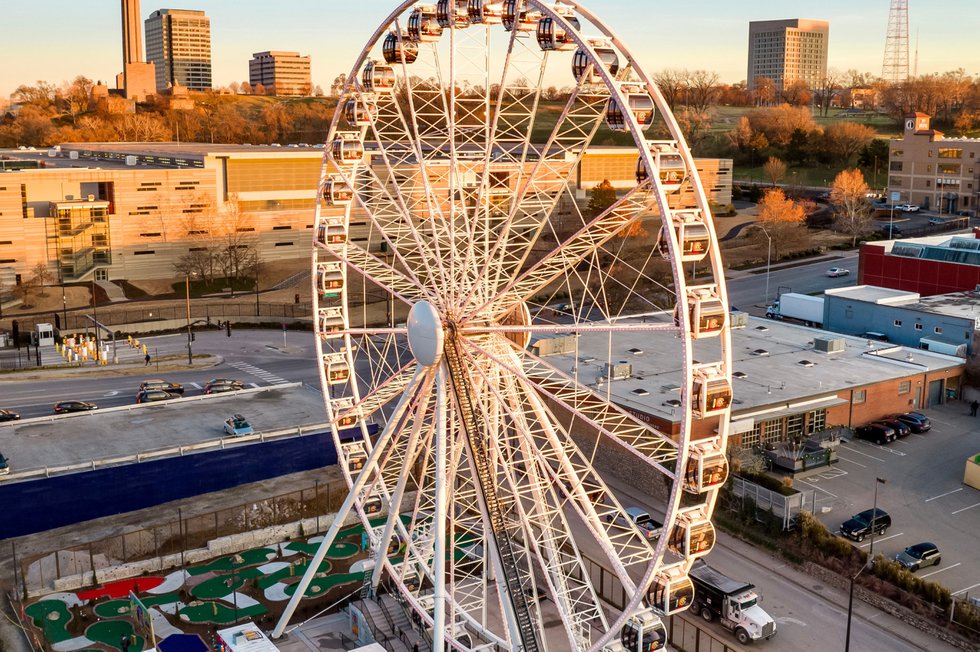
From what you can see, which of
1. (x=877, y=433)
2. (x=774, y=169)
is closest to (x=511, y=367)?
(x=877, y=433)

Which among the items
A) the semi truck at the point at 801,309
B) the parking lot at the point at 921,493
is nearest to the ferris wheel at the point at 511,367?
the parking lot at the point at 921,493

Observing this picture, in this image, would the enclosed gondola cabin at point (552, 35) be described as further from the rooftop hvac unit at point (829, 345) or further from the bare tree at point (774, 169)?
the bare tree at point (774, 169)

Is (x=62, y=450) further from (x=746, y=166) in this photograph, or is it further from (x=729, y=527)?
(x=746, y=166)

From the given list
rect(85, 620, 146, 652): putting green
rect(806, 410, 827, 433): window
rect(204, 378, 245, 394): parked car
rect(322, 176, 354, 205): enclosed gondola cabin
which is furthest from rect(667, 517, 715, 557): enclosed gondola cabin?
rect(204, 378, 245, 394): parked car

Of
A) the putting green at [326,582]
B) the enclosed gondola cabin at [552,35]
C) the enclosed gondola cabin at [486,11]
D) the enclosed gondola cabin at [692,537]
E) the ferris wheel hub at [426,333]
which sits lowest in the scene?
the putting green at [326,582]

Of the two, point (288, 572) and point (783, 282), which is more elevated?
point (783, 282)

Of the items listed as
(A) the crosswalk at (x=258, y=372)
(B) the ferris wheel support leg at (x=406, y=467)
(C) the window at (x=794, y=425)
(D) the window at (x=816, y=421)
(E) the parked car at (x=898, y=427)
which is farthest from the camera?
(A) the crosswalk at (x=258, y=372)

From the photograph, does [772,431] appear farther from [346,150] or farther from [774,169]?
[774,169]
